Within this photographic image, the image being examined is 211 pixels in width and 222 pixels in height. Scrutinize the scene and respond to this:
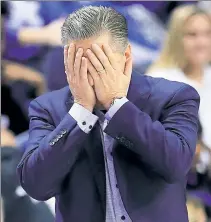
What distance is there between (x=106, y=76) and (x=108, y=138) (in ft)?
0.50

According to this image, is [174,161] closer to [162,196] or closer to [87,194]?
[162,196]

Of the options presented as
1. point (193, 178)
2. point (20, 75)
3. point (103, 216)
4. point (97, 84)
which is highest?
point (97, 84)

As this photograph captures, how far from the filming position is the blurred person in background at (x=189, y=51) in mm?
2449

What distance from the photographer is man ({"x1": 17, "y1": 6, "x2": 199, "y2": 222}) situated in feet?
3.50

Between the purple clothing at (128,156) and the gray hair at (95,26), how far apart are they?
0.13 meters

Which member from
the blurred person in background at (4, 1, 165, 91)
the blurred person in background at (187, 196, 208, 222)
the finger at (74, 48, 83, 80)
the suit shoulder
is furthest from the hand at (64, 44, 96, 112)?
the blurred person in background at (187, 196, 208, 222)

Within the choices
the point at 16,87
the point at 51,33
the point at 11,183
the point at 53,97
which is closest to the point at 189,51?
the point at 51,33

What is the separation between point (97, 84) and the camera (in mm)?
1076

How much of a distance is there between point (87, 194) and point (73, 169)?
2.4 inches

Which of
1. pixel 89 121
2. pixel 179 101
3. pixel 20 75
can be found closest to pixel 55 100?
pixel 89 121

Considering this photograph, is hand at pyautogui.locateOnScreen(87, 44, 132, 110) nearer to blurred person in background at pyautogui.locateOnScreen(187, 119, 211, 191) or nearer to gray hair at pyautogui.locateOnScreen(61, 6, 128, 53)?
gray hair at pyautogui.locateOnScreen(61, 6, 128, 53)

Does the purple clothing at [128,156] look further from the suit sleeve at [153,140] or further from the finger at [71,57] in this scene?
the finger at [71,57]

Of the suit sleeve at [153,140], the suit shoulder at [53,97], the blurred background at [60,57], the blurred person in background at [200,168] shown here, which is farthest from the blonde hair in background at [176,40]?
the suit sleeve at [153,140]

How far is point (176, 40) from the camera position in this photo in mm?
2492
